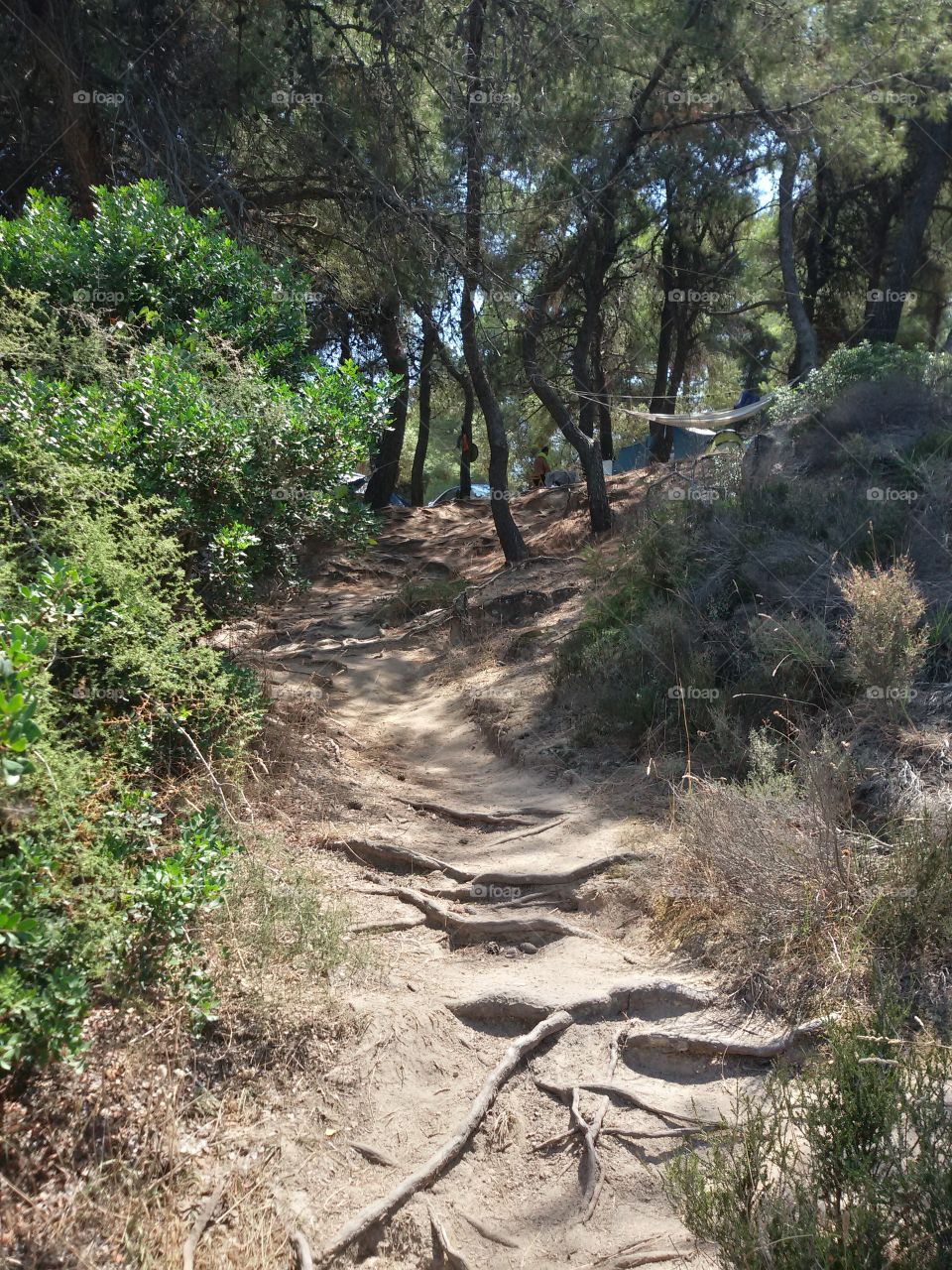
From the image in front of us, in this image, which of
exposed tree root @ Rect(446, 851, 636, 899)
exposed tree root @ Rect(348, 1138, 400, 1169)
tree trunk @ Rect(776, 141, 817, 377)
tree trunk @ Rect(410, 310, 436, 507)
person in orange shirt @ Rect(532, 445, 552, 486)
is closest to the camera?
exposed tree root @ Rect(348, 1138, 400, 1169)

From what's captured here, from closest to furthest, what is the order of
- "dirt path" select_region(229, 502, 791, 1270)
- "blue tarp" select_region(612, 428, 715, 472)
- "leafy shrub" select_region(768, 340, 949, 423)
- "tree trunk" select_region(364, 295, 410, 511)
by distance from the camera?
"dirt path" select_region(229, 502, 791, 1270) < "leafy shrub" select_region(768, 340, 949, 423) < "tree trunk" select_region(364, 295, 410, 511) < "blue tarp" select_region(612, 428, 715, 472)

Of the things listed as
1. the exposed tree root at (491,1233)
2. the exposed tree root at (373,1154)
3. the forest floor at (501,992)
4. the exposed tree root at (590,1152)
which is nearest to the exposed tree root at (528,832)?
the forest floor at (501,992)

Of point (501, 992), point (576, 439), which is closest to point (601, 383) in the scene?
point (576, 439)

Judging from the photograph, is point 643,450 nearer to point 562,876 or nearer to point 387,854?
point 387,854

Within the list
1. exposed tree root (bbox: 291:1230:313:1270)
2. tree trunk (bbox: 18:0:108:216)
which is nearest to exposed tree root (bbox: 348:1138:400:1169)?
exposed tree root (bbox: 291:1230:313:1270)

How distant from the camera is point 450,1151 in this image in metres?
3.77

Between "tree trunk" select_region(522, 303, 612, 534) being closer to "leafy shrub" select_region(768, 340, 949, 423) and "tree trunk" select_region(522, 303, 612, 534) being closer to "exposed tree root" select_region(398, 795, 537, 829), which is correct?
"leafy shrub" select_region(768, 340, 949, 423)

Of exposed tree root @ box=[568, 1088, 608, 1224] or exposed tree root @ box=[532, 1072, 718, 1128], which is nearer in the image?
exposed tree root @ box=[568, 1088, 608, 1224]

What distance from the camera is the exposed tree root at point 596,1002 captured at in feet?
14.1

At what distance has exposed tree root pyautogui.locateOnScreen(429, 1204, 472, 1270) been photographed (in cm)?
339

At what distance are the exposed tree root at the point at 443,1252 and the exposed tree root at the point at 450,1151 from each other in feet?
0.50

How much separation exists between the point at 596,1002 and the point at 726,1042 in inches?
24.3

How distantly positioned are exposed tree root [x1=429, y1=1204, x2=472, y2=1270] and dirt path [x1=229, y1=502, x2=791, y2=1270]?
2 cm

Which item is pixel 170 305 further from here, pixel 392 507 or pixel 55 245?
pixel 392 507
